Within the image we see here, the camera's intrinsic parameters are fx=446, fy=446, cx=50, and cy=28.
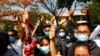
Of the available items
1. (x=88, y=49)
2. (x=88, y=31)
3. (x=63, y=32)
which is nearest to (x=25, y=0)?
(x=63, y=32)

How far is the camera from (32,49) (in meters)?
6.53

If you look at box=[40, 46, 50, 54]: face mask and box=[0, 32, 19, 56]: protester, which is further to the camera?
box=[40, 46, 50, 54]: face mask

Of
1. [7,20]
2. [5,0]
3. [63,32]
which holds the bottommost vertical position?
[7,20]

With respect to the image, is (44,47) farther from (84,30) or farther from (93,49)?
(93,49)

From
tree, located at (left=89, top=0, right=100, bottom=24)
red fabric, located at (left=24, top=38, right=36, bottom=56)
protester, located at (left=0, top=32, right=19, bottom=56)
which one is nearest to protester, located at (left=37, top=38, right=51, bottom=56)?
red fabric, located at (left=24, top=38, right=36, bottom=56)

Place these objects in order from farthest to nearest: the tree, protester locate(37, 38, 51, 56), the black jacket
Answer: the tree
protester locate(37, 38, 51, 56)
the black jacket

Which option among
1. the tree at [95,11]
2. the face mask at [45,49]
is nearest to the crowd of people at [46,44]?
the face mask at [45,49]

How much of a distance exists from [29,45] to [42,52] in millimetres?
229

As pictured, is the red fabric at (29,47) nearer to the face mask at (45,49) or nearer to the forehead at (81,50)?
the face mask at (45,49)

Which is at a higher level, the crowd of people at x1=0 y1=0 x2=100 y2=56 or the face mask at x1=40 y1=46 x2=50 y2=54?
the crowd of people at x1=0 y1=0 x2=100 y2=56

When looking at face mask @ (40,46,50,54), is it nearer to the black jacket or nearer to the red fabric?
the red fabric

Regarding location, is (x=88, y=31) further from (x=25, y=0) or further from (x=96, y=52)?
(x=25, y=0)

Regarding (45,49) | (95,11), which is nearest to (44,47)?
(45,49)

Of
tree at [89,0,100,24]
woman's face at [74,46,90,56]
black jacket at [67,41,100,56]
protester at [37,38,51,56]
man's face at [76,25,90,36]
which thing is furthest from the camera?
tree at [89,0,100,24]
